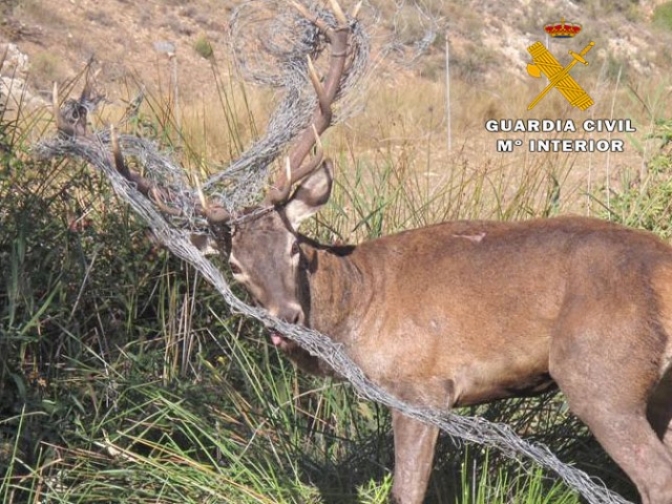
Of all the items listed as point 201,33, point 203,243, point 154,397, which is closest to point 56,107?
point 203,243

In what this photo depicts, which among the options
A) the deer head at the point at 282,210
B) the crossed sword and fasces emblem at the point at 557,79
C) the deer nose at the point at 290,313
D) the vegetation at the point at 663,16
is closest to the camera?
the deer nose at the point at 290,313

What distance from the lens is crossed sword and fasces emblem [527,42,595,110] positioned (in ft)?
39.1

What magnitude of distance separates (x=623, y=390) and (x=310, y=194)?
1.70m

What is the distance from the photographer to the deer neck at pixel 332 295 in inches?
217

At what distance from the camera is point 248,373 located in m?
6.26

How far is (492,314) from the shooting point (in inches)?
206

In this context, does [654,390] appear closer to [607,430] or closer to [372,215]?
[607,430]

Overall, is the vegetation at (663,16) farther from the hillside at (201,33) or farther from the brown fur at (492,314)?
the brown fur at (492,314)

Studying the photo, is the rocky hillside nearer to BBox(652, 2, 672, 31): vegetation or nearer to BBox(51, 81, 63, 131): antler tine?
BBox(652, 2, 672, 31): vegetation

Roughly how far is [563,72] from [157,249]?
8.60 meters

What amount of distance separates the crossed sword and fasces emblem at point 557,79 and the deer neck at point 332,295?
633 cm

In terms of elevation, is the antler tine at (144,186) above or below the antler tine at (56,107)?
below

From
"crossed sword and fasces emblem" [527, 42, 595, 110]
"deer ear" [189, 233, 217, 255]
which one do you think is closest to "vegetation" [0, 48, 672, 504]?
"deer ear" [189, 233, 217, 255]

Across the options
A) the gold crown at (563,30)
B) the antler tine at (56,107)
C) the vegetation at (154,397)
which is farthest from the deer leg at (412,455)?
the gold crown at (563,30)
